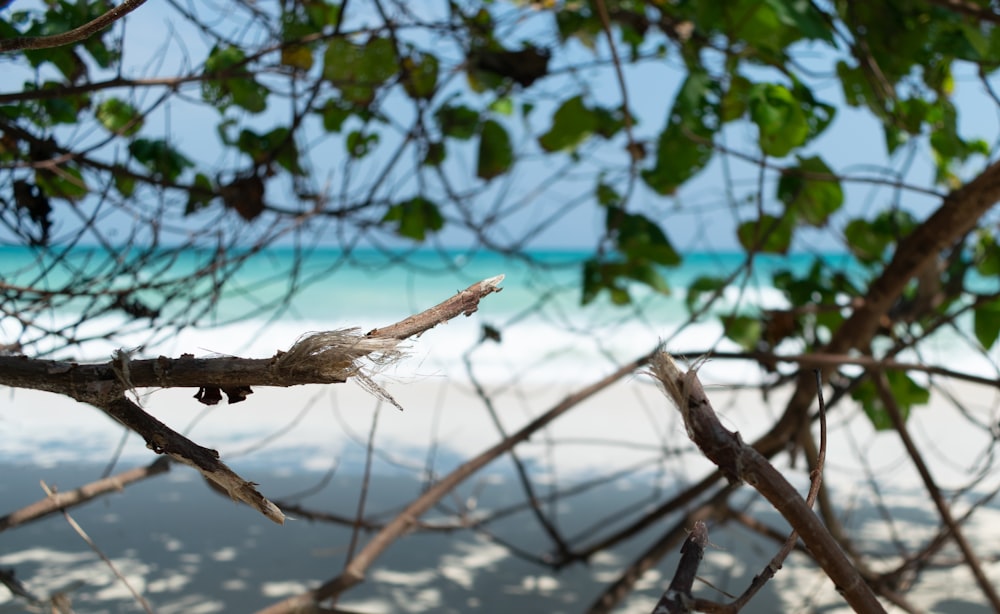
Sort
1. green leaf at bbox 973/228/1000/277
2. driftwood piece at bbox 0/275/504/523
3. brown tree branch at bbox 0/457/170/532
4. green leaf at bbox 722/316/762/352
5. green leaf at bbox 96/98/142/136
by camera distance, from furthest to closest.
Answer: green leaf at bbox 973/228/1000/277 < green leaf at bbox 722/316/762/352 < green leaf at bbox 96/98/142/136 < brown tree branch at bbox 0/457/170/532 < driftwood piece at bbox 0/275/504/523

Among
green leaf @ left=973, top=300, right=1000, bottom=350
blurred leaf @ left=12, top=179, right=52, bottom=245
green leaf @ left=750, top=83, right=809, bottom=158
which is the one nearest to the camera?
blurred leaf @ left=12, top=179, right=52, bottom=245

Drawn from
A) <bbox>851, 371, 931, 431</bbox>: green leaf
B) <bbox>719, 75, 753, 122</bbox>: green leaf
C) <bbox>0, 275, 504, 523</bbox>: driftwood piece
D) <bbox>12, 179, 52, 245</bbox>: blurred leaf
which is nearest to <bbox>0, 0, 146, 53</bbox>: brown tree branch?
<bbox>0, 275, 504, 523</bbox>: driftwood piece

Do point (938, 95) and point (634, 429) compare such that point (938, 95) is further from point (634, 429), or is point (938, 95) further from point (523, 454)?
point (634, 429)

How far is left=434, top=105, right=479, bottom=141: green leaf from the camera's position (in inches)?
78.0

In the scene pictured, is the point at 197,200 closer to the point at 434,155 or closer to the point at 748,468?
the point at 434,155

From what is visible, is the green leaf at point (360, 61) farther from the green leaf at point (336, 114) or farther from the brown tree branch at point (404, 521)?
the brown tree branch at point (404, 521)

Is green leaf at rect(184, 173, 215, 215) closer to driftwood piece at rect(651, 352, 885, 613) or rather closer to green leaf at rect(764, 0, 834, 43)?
green leaf at rect(764, 0, 834, 43)

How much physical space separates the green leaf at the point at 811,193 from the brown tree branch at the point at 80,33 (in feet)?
4.10

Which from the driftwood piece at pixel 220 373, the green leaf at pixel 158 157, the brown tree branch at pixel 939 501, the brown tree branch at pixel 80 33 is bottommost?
the driftwood piece at pixel 220 373

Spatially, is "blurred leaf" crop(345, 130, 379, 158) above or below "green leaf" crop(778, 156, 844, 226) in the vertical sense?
above

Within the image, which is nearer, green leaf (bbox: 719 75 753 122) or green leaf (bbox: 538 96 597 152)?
green leaf (bbox: 719 75 753 122)

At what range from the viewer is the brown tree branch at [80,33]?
1.42 ft

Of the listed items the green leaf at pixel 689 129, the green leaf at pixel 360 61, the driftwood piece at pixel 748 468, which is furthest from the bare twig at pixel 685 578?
the green leaf at pixel 360 61

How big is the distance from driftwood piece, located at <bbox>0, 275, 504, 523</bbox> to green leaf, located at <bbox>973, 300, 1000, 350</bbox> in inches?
53.5
